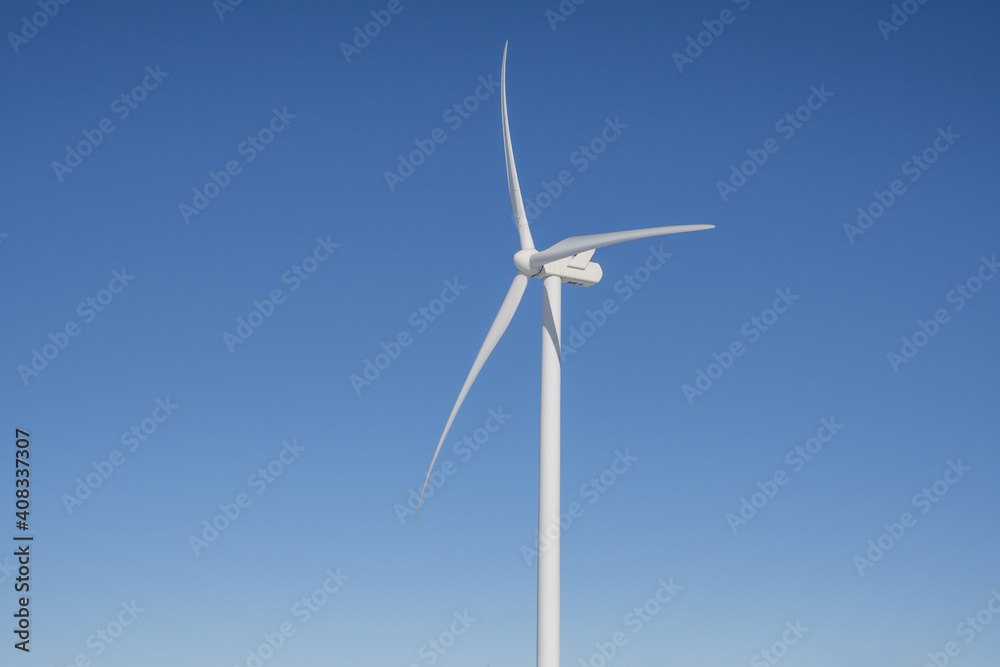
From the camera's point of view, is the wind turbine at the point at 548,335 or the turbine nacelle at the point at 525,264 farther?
the turbine nacelle at the point at 525,264

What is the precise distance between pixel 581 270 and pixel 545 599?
8.94 metres

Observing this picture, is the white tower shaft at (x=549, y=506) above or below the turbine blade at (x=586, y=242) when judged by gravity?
below

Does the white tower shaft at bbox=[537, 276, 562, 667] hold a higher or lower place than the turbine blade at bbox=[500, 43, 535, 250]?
lower

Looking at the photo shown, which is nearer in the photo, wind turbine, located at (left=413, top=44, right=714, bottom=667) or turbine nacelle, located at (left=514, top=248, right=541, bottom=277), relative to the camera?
wind turbine, located at (left=413, top=44, right=714, bottom=667)

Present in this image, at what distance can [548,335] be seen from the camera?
3559cm

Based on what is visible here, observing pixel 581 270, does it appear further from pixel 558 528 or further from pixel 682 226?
pixel 558 528

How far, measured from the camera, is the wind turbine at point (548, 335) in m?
33.4

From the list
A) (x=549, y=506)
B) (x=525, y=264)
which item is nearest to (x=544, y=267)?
(x=525, y=264)

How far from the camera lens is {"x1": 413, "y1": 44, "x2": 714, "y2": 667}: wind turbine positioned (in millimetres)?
33438

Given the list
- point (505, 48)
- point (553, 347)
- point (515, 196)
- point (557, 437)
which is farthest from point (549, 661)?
point (505, 48)

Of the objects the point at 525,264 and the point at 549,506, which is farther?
the point at 525,264

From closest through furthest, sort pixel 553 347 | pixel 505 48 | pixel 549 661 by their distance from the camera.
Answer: pixel 549 661
pixel 553 347
pixel 505 48

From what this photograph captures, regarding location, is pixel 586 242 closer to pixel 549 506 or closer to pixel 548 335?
pixel 548 335

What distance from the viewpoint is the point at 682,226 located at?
3397cm
